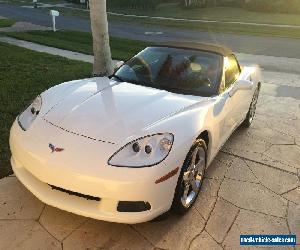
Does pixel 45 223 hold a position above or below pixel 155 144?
below

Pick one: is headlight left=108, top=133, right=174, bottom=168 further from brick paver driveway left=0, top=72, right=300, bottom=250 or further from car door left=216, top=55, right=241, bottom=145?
car door left=216, top=55, right=241, bottom=145

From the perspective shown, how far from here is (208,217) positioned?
3.94 metres

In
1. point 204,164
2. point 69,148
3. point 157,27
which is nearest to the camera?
point 69,148

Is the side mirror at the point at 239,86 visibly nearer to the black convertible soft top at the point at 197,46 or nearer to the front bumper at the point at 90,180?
the black convertible soft top at the point at 197,46

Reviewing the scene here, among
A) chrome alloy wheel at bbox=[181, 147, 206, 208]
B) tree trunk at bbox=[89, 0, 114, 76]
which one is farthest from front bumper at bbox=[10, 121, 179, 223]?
tree trunk at bbox=[89, 0, 114, 76]

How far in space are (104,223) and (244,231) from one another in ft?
4.63

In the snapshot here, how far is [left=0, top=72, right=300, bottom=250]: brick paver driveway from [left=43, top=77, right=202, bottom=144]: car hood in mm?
910

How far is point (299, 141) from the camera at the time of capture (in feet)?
20.0

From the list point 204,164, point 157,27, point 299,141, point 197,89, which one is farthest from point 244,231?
point 157,27

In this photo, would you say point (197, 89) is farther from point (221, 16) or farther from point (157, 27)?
point (221, 16)

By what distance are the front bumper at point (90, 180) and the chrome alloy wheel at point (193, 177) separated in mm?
338

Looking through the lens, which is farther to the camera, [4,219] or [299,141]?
[299,141]

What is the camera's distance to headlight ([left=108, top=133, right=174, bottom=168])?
3244mm

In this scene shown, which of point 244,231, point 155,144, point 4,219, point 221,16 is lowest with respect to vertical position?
point 221,16
